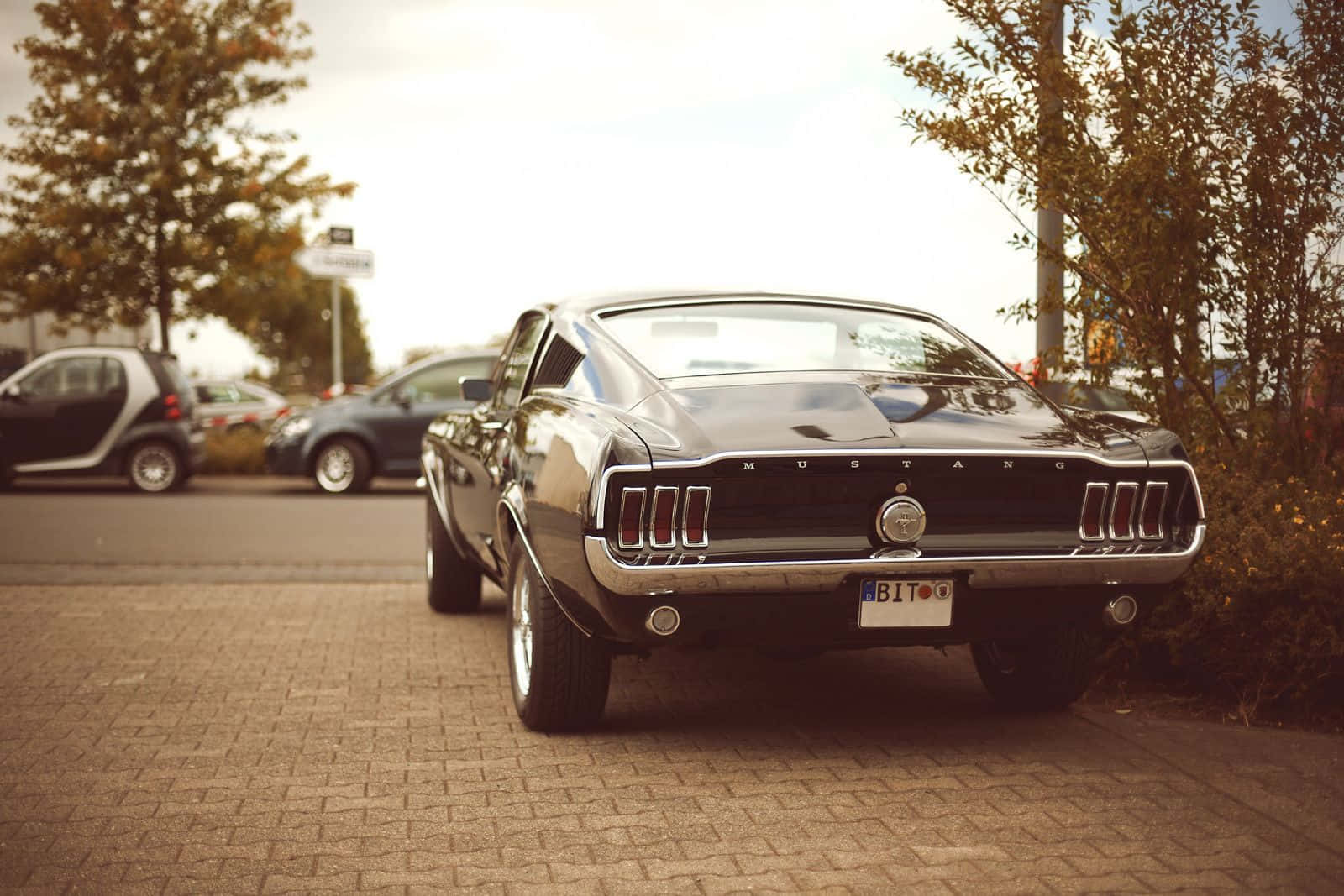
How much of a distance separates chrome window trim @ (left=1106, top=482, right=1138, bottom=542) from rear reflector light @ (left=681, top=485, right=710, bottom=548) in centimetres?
136

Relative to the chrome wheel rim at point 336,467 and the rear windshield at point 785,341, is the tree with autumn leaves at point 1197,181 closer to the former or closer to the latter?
the rear windshield at point 785,341

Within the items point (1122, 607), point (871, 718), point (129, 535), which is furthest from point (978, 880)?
point (129, 535)

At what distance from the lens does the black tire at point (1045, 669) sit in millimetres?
5555

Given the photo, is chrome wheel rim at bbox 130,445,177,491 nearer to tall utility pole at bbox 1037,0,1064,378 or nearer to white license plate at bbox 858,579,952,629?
tall utility pole at bbox 1037,0,1064,378

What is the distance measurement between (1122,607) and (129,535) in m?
9.24

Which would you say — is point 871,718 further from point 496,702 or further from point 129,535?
point 129,535

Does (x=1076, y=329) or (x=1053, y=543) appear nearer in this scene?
(x=1053, y=543)

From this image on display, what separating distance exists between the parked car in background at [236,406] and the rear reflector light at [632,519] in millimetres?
20071

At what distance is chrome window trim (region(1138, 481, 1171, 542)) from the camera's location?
4.92 meters

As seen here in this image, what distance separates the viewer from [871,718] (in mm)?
5645

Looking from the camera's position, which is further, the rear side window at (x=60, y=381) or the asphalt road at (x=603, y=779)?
the rear side window at (x=60, y=381)

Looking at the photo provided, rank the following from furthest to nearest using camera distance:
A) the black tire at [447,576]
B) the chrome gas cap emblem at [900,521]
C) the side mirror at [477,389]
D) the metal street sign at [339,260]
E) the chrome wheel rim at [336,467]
Answer: 1. the metal street sign at [339,260]
2. the chrome wheel rim at [336,467]
3. the black tire at [447,576]
4. the side mirror at [477,389]
5. the chrome gas cap emblem at [900,521]

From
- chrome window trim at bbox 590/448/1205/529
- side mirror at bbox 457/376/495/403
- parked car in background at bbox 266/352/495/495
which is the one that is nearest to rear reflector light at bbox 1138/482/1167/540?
chrome window trim at bbox 590/448/1205/529

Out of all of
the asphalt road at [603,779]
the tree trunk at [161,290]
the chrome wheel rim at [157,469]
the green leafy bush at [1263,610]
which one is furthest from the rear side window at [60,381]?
the green leafy bush at [1263,610]
